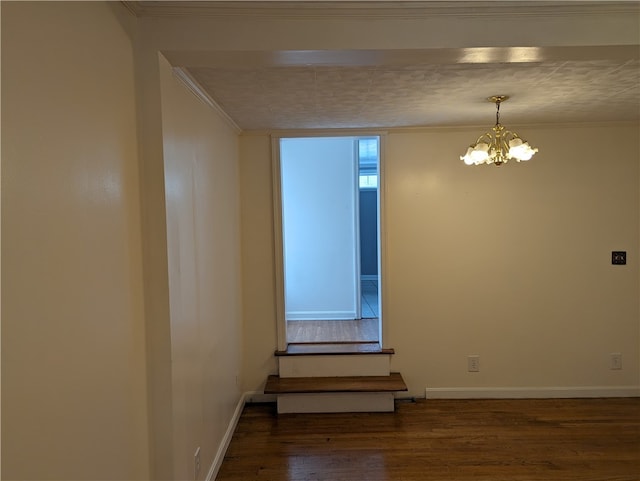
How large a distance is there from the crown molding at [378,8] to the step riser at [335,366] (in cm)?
245

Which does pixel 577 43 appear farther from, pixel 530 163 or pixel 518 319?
pixel 518 319

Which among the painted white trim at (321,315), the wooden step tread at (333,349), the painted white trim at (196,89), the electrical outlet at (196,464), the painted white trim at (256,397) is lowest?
the painted white trim at (256,397)

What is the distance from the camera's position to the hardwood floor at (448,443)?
2.16 m

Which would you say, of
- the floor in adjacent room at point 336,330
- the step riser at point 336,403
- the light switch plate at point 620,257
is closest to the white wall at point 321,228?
the floor in adjacent room at point 336,330

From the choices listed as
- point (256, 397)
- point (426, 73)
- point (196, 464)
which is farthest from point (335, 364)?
point (426, 73)

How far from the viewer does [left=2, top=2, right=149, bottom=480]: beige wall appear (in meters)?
0.78

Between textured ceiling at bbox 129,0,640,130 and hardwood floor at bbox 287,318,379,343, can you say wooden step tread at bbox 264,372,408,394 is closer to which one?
hardwood floor at bbox 287,318,379,343

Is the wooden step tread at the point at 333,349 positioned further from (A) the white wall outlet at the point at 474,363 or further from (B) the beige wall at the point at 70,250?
(B) the beige wall at the point at 70,250

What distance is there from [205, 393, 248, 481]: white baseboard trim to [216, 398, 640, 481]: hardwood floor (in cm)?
4

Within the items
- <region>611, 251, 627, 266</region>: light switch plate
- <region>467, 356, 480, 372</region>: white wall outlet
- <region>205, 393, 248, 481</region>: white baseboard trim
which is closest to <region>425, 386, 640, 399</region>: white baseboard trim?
<region>467, 356, 480, 372</region>: white wall outlet

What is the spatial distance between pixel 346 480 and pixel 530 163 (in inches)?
105

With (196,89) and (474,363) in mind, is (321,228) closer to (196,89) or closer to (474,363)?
(474,363)

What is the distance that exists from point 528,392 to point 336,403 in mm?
1623

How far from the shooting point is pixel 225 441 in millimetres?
2389
